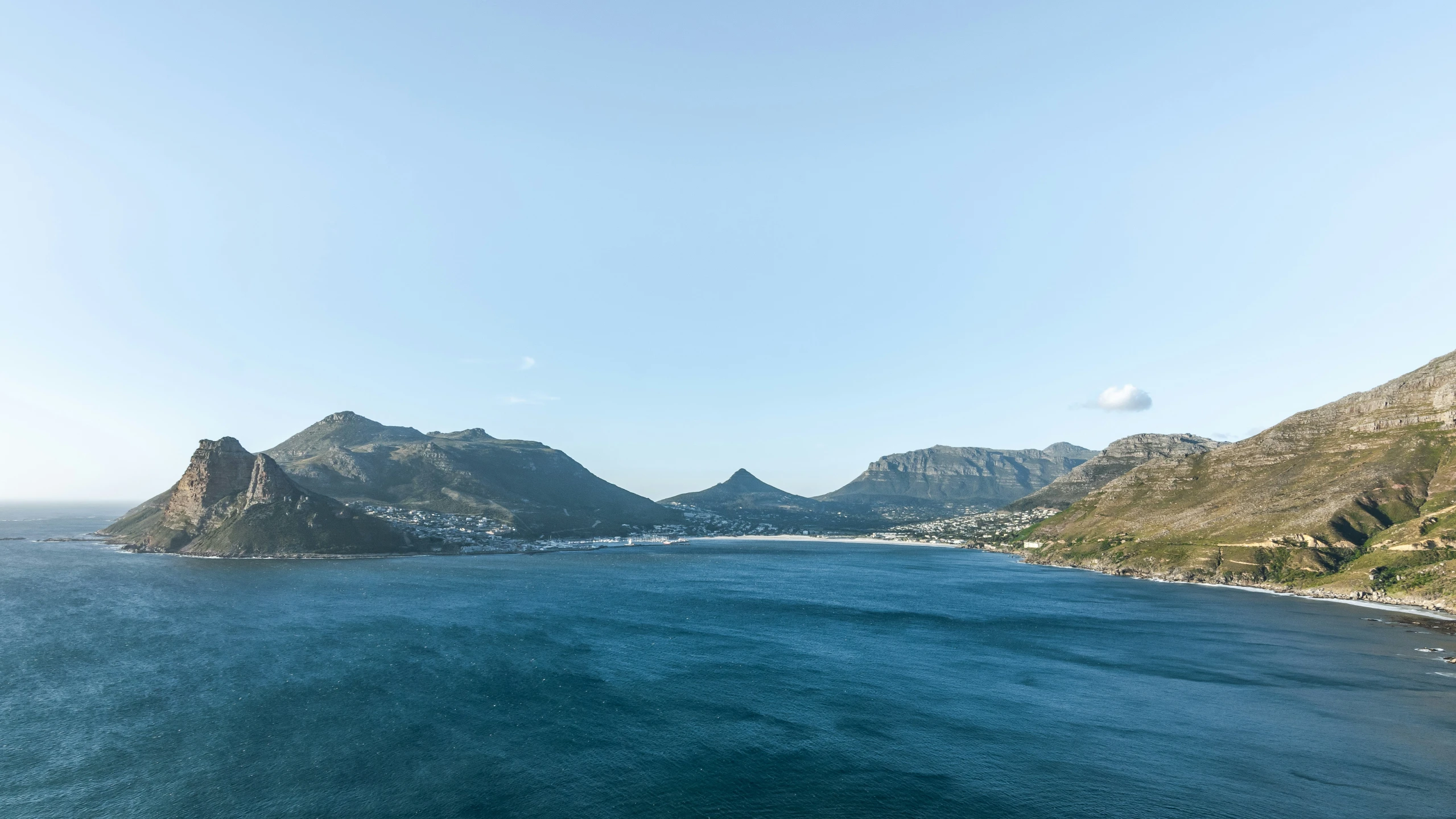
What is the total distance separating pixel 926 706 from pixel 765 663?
95.2 ft

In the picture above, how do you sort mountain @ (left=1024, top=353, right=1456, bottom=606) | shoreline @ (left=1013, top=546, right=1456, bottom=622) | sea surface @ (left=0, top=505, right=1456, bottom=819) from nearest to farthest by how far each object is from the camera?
sea surface @ (left=0, top=505, right=1456, bottom=819), shoreline @ (left=1013, top=546, right=1456, bottom=622), mountain @ (left=1024, top=353, right=1456, bottom=606)

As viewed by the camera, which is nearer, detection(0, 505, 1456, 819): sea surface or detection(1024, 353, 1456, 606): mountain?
detection(0, 505, 1456, 819): sea surface

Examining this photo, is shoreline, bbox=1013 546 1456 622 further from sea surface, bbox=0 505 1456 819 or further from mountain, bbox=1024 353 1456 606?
sea surface, bbox=0 505 1456 819

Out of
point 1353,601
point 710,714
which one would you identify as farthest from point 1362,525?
point 710,714

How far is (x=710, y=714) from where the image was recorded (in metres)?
76.5

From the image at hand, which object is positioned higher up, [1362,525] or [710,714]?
[1362,525]

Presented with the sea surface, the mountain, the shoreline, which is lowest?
the sea surface

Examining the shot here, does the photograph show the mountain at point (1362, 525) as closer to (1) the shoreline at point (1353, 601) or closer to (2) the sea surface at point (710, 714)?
(1) the shoreline at point (1353, 601)

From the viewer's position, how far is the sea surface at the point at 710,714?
55156 millimetres

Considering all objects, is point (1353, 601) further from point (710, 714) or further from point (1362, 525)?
point (710, 714)

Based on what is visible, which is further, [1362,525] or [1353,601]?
[1362,525]

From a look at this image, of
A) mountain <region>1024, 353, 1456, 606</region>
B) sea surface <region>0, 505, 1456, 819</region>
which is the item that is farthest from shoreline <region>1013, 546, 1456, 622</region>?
sea surface <region>0, 505, 1456, 819</region>

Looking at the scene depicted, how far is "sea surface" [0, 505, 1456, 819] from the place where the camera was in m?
55.2

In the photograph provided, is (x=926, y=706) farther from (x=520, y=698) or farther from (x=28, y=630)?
(x=28, y=630)
